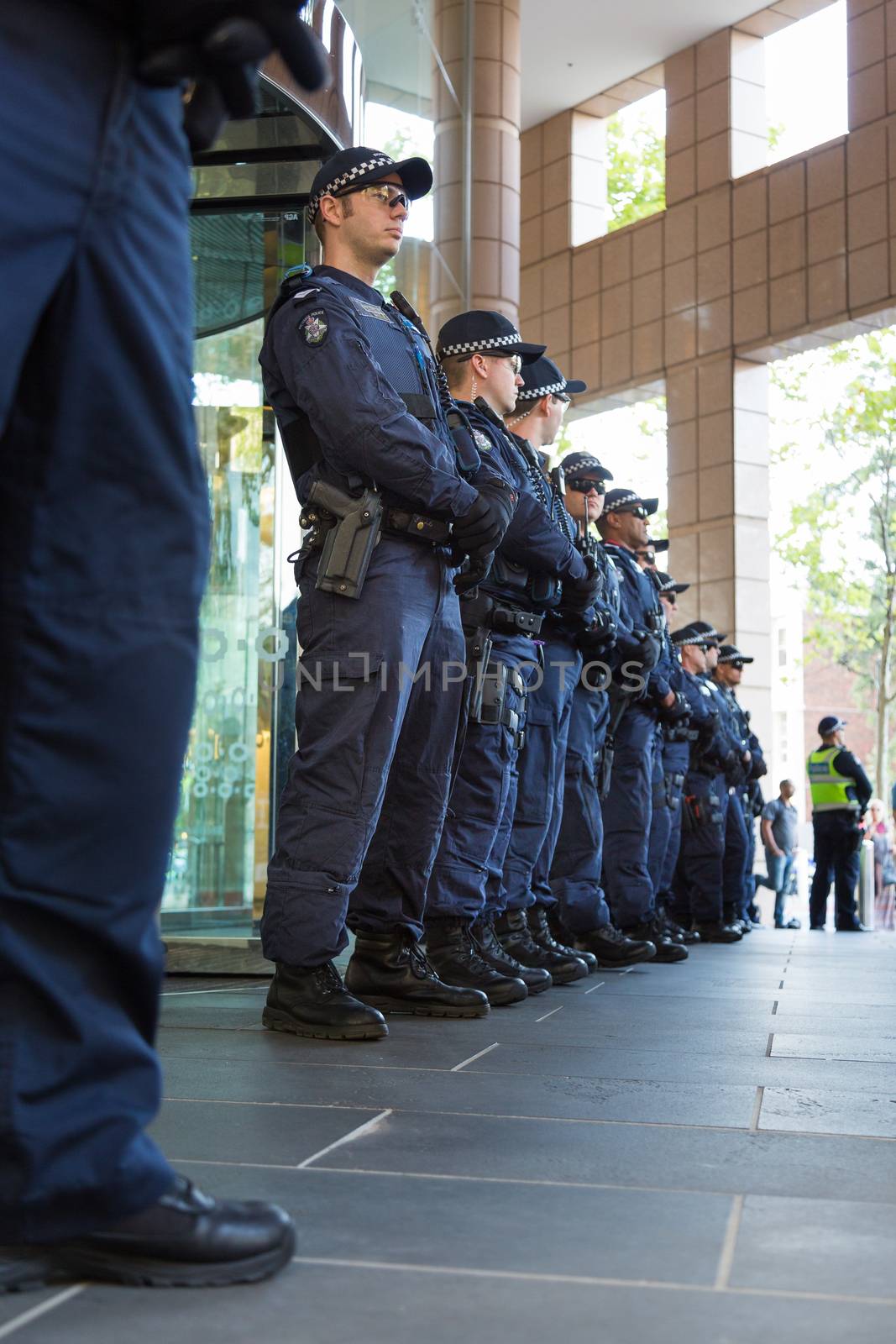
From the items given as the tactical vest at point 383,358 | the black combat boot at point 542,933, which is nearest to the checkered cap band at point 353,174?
the tactical vest at point 383,358

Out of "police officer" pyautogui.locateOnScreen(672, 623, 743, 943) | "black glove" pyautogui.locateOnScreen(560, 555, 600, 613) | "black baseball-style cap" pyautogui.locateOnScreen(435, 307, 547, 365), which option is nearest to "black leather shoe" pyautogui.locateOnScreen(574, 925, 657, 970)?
"black glove" pyautogui.locateOnScreen(560, 555, 600, 613)

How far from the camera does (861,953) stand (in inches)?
285

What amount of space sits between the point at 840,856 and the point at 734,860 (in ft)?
11.0

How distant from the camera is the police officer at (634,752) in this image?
572cm

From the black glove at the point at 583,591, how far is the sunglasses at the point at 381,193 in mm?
1413

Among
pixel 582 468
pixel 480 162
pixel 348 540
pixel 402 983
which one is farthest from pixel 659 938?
pixel 480 162

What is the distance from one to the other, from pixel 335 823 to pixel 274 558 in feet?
8.17

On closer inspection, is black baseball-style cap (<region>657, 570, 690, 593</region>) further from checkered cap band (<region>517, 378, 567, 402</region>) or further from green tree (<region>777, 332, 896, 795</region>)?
green tree (<region>777, 332, 896, 795</region>)

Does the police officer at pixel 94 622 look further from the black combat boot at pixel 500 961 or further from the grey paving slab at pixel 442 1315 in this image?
the black combat boot at pixel 500 961

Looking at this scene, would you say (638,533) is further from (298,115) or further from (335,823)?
(335,823)

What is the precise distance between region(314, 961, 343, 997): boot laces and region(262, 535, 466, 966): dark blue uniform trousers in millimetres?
38

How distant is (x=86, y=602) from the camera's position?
1.23 metres

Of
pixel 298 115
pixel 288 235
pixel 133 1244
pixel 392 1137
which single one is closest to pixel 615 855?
pixel 288 235

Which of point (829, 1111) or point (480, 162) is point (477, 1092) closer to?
point (829, 1111)
